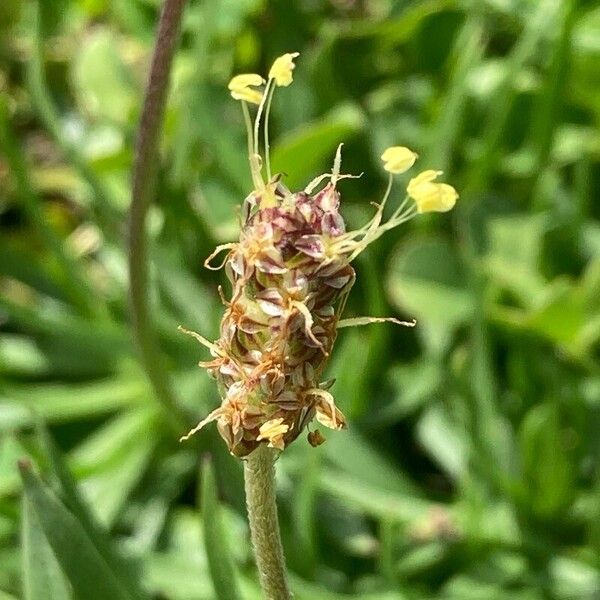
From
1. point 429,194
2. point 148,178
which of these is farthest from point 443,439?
point 429,194

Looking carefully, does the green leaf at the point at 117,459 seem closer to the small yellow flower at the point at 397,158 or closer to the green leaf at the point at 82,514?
the green leaf at the point at 82,514

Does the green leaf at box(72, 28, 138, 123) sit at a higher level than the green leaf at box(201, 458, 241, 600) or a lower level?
higher

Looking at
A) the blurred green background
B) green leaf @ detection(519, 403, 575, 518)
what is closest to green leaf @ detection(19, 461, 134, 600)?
the blurred green background

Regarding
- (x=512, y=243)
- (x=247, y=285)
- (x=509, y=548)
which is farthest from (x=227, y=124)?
(x=247, y=285)

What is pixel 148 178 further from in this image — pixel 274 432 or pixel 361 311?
pixel 361 311

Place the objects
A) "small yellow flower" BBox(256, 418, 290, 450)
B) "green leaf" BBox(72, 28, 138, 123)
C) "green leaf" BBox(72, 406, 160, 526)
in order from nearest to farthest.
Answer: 1. "small yellow flower" BBox(256, 418, 290, 450)
2. "green leaf" BBox(72, 406, 160, 526)
3. "green leaf" BBox(72, 28, 138, 123)

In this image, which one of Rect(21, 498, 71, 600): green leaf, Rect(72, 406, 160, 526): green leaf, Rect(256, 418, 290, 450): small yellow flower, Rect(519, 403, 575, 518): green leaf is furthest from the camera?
Rect(72, 406, 160, 526): green leaf

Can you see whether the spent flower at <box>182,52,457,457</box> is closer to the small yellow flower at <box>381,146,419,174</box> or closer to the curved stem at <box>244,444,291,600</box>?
the curved stem at <box>244,444,291,600</box>

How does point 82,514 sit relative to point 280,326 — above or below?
below
